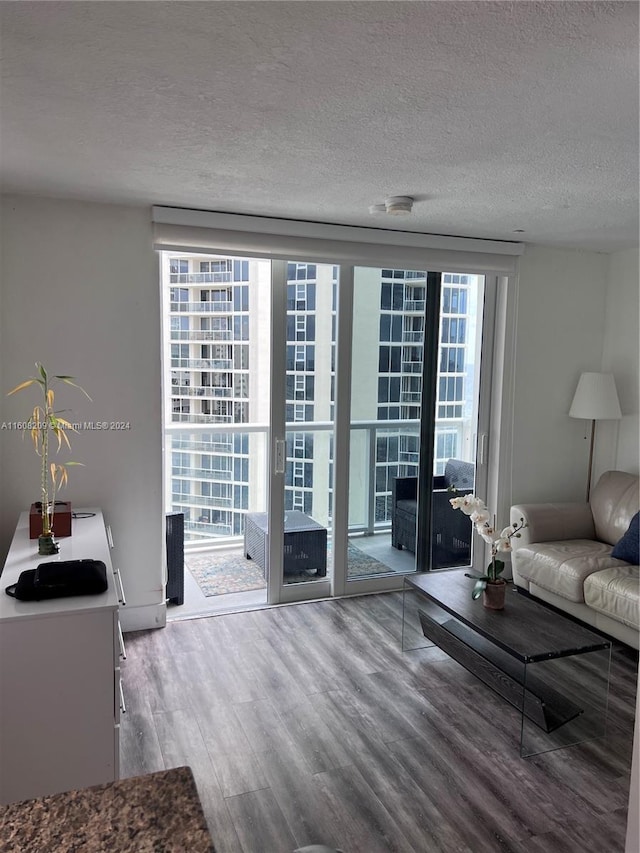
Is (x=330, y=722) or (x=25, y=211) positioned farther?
(x=25, y=211)

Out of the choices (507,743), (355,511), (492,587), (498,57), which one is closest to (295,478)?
(355,511)

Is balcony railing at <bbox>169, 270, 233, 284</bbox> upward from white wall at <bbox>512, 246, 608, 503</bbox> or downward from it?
upward

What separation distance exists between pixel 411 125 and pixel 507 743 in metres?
2.55

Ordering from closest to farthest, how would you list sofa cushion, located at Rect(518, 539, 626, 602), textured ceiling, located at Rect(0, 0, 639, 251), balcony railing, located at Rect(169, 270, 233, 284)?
textured ceiling, located at Rect(0, 0, 639, 251)
sofa cushion, located at Rect(518, 539, 626, 602)
balcony railing, located at Rect(169, 270, 233, 284)

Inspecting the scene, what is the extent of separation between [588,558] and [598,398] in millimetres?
1273

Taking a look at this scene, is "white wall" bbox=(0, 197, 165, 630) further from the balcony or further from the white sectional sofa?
the white sectional sofa

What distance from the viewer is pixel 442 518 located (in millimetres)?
4617

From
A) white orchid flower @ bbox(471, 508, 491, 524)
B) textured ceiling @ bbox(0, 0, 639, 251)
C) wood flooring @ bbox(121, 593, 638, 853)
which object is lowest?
wood flooring @ bbox(121, 593, 638, 853)

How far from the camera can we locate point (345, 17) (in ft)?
4.87

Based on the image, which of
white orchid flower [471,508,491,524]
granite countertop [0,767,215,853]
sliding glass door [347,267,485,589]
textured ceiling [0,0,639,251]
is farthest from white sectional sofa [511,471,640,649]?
granite countertop [0,767,215,853]

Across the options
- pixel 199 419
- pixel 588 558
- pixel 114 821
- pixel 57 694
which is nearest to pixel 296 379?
pixel 199 419

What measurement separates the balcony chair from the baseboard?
1690 mm

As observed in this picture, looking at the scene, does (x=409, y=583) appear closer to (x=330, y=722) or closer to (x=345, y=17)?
(x=330, y=722)

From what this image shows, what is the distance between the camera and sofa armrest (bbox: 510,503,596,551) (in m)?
4.28
